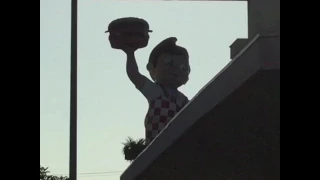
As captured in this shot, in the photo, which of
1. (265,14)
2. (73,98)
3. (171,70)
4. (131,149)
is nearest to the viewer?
(73,98)

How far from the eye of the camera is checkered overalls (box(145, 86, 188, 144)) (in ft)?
34.0

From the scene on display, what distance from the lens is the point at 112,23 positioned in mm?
8953

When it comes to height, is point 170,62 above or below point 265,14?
above

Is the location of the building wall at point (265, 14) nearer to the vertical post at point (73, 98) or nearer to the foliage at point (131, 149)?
the vertical post at point (73, 98)

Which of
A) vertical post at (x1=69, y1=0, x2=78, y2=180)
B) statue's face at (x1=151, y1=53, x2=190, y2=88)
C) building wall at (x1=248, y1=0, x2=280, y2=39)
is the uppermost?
statue's face at (x1=151, y1=53, x2=190, y2=88)

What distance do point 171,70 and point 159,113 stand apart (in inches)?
30.4

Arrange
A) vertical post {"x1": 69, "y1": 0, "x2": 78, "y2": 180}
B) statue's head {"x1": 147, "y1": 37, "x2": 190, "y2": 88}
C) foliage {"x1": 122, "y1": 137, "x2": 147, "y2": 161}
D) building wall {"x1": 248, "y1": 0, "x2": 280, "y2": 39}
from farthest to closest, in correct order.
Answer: statue's head {"x1": 147, "y1": 37, "x2": 190, "y2": 88}, foliage {"x1": 122, "y1": 137, "x2": 147, "y2": 161}, building wall {"x1": 248, "y1": 0, "x2": 280, "y2": 39}, vertical post {"x1": 69, "y1": 0, "x2": 78, "y2": 180}

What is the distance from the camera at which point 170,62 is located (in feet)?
35.6

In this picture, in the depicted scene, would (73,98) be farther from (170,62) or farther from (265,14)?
(170,62)

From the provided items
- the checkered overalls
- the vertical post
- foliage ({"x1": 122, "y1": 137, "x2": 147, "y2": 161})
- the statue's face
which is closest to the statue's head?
the statue's face

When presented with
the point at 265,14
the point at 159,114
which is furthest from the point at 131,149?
the point at 265,14

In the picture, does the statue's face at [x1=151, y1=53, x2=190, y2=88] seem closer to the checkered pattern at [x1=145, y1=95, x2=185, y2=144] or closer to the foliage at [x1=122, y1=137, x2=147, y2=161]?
the checkered pattern at [x1=145, y1=95, x2=185, y2=144]
